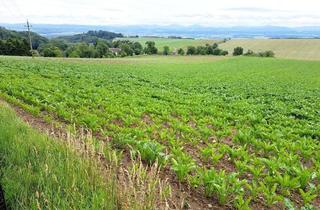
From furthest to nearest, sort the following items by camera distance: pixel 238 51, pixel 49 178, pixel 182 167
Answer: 1. pixel 238 51
2. pixel 182 167
3. pixel 49 178

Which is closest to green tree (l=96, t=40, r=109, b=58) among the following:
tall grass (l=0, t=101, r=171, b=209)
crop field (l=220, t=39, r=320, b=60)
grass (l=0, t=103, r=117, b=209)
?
crop field (l=220, t=39, r=320, b=60)

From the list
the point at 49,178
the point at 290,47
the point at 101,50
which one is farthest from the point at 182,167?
the point at 290,47

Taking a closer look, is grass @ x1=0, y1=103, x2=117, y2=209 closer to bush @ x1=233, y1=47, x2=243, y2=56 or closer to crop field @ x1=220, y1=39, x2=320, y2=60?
crop field @ x1=220, y1=39, x2=320, y2=60

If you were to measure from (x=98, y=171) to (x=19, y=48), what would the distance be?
3469 inches

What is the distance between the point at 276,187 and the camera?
626cm

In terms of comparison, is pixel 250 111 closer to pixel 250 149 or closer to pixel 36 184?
pixel 250 149

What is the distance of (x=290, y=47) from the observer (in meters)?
110

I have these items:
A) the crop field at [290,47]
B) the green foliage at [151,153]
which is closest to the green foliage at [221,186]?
the green foliage at [151,153]

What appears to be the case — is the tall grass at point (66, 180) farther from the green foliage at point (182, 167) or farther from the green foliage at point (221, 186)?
the green foliage at point (182, 167)

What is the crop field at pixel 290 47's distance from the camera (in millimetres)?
94781

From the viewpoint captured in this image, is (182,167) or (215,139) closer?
(182,167)

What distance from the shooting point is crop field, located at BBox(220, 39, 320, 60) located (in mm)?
94781

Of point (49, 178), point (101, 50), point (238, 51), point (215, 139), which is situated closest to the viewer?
point (49, 178)

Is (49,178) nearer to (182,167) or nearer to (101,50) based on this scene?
(182,167)
